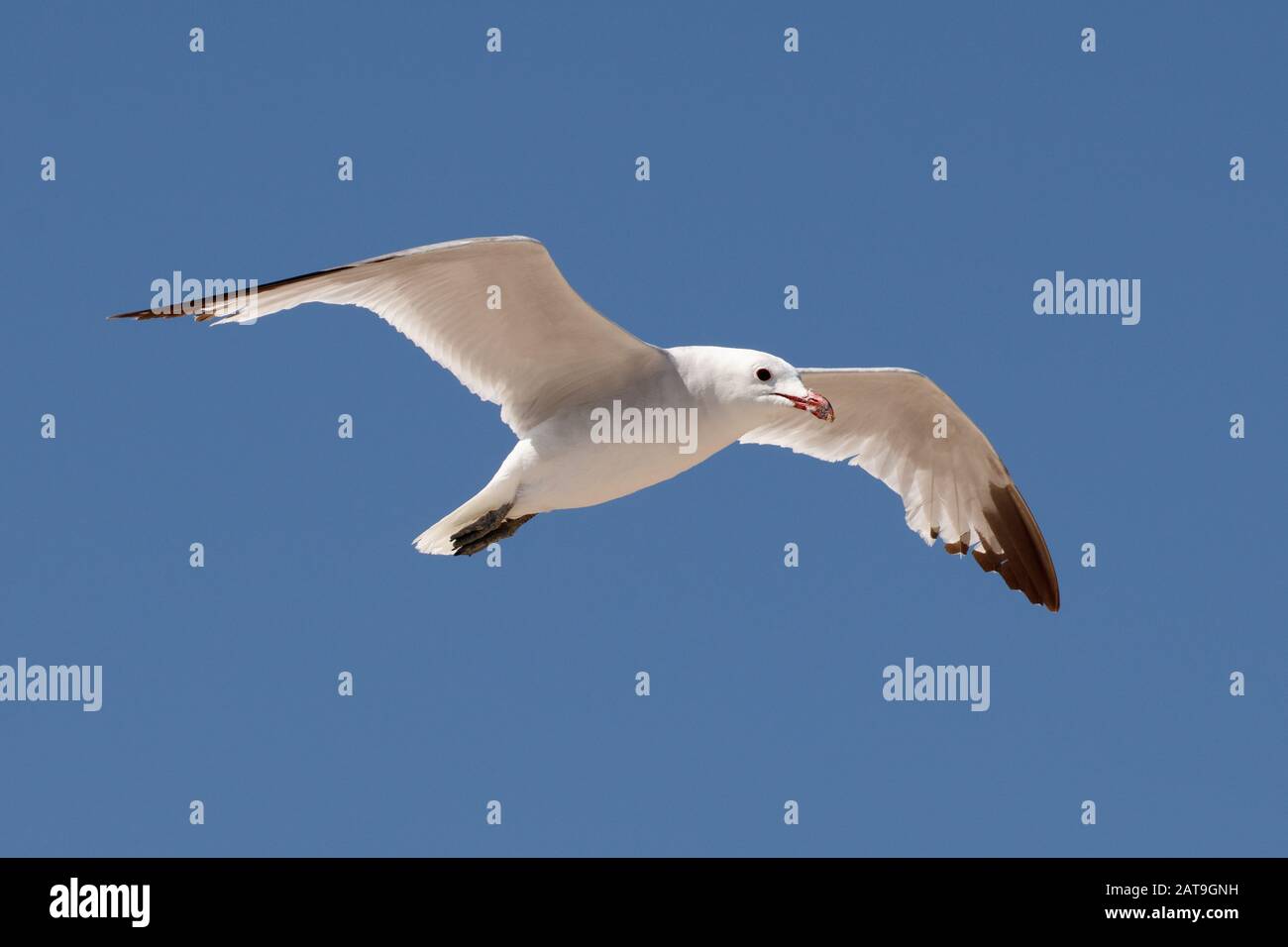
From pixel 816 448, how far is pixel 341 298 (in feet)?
14.8

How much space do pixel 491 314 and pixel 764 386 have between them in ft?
6.11

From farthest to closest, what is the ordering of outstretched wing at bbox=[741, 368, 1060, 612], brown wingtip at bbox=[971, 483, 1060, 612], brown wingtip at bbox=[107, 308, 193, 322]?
brown wingtip at bbox=[971, 483, 1060, 612], outstretched wing at bbox=[741, 368, 1060, 612], brown wingtip at bbox=[107, 308, 193, 322]

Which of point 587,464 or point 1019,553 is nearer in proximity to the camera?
point 587,464

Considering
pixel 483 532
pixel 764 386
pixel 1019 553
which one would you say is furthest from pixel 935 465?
pixel 483 532

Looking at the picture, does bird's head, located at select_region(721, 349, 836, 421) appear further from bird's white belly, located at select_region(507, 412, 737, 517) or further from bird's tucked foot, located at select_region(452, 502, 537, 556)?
bird's tucked foot, located at select_region(452, 502, 537, 556)

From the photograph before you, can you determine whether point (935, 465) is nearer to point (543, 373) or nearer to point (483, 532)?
point (543, 373)

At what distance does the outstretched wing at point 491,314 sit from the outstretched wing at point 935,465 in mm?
2305

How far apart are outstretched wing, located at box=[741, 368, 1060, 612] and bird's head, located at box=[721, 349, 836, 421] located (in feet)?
5.85

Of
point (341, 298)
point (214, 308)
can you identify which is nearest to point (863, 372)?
point (341, 298)

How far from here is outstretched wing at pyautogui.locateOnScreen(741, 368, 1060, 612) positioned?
13.8 metres

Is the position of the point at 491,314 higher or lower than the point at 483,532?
higher

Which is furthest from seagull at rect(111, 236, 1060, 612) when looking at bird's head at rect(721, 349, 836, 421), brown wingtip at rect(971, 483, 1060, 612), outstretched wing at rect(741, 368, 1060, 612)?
brown wingtip at rect(971, 483, 1060, 612)

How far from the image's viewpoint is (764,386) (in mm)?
11633

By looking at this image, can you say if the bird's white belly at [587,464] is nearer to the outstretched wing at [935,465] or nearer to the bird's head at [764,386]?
the bird's head at [764,386]
